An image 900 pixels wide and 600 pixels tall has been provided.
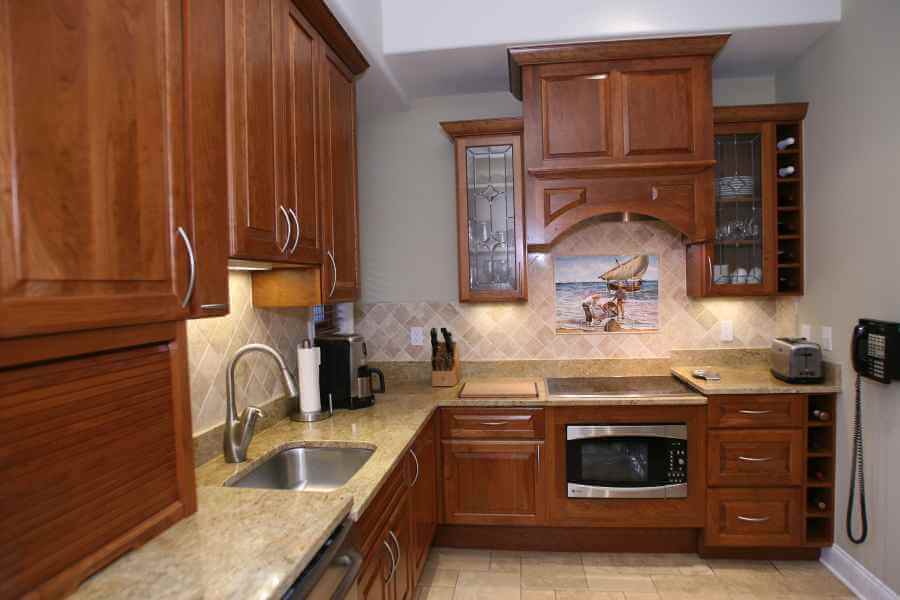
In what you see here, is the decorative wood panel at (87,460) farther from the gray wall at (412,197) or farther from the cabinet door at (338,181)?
the gray wall at (412,197)

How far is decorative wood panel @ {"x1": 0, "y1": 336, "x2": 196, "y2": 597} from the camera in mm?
843

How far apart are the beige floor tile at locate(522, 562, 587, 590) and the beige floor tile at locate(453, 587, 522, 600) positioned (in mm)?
80

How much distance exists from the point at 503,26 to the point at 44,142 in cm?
232

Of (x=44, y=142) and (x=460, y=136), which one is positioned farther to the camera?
(x=460, y=136)

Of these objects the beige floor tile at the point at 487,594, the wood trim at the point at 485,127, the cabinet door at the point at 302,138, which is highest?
the wood trim at the point at 485,127

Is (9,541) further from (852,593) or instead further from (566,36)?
(852,593)

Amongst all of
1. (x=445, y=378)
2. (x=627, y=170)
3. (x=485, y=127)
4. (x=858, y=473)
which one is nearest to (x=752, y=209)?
(x=627, y=170)

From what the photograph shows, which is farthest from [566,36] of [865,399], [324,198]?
[865,399]

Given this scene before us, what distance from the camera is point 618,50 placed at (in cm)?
267

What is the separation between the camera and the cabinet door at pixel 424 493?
2.29 metres

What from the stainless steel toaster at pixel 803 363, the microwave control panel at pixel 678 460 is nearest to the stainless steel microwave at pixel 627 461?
the microwave control panel at pixel 678 460

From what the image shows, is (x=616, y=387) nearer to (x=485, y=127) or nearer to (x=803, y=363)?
(x=803, y=363)

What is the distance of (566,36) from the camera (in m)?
2.65

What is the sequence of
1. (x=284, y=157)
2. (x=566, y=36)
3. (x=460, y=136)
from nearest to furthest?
1. (x=284, y=157)
2. (x=566, y=36)
3. (x=460, y=136)
